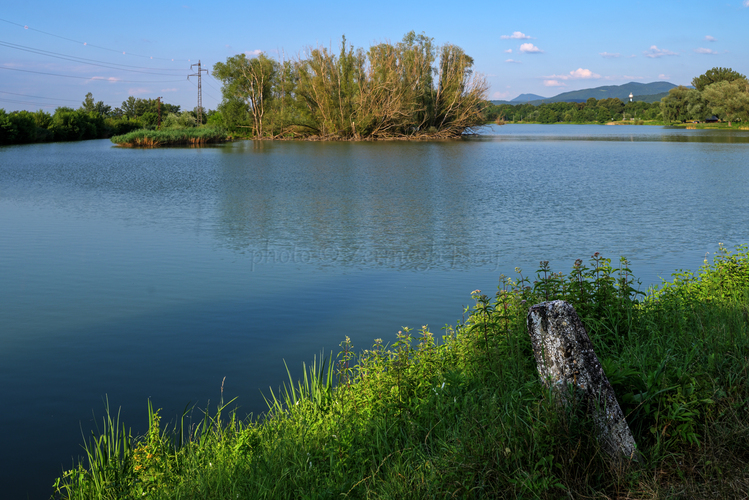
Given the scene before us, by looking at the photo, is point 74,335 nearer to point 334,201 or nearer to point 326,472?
point 326,472

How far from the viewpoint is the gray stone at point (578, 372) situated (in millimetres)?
3256

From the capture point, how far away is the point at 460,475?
3156 mm

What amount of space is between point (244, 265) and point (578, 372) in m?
7.80

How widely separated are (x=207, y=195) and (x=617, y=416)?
18832 mm

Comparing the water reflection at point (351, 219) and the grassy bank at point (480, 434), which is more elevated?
the water reflection at point (351, 219)

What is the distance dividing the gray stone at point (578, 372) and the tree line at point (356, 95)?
59.6m

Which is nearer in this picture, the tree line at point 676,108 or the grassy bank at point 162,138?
the grassy bank at point 162,138

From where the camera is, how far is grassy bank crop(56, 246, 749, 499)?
315 centimetres

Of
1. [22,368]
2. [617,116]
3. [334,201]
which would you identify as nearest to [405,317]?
[22,368]

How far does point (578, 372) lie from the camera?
335 centimetres

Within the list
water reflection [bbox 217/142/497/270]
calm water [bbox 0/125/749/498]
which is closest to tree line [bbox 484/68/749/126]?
water reflection [bbox 217/142/497/270]

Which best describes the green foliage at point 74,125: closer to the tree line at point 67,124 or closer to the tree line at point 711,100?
the tree line at point 67,124

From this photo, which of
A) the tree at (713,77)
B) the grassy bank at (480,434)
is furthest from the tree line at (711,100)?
the grassy bank at (480,434)

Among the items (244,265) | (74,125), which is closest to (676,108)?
(74,125)
